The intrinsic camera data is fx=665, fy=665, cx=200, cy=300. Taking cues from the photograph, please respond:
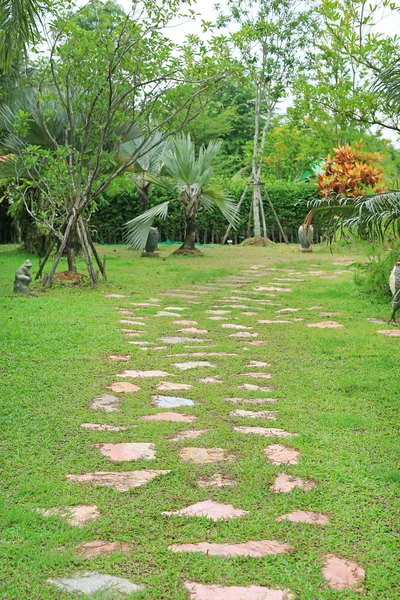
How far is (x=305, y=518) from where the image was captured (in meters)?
2.39

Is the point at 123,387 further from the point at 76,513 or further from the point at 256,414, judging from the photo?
the point at 76,513

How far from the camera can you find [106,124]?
7.97 m

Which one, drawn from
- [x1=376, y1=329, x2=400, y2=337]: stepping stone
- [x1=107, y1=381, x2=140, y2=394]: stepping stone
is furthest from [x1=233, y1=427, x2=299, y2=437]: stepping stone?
[x1=376, y1=329, x2=400, y2=337]: stepping stone

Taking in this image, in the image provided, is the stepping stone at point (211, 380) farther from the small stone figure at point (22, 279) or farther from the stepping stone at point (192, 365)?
the small stone figure at point (22, 279)

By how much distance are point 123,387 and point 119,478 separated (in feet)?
4.45

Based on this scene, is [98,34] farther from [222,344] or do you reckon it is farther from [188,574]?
[188,574]

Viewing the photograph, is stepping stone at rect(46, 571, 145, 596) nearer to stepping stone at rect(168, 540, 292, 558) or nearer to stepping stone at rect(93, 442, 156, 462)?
stepping stone at rect(168, 540, 292, 558)

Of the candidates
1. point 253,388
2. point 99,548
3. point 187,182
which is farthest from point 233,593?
point 187,182

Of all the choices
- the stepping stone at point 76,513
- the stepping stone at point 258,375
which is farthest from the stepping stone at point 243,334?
the stepping stone at point 76,513

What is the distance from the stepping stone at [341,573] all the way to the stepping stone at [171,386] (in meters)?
2.00

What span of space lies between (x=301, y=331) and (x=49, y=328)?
218 cm

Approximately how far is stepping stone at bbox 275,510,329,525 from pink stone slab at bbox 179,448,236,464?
55cm

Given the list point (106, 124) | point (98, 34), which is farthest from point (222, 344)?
point (98, 34)

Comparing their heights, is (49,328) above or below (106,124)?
below
